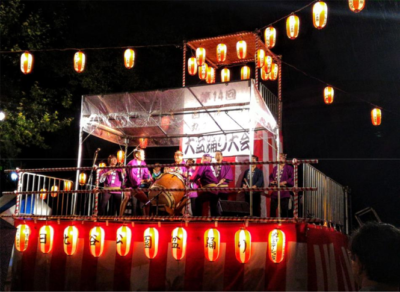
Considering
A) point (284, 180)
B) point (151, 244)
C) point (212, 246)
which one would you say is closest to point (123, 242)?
point (151, 244)

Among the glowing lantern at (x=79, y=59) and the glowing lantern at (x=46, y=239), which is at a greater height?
the glowing lantern at (x=79, y=59)

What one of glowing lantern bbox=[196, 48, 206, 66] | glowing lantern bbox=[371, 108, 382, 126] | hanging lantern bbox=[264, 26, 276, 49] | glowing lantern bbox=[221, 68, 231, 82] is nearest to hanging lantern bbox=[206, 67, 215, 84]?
glowing lantern bbox=[221, 68, 231, 82]

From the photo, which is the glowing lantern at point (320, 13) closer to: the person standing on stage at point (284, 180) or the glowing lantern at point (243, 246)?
the person standing on stage at point (284, 180)

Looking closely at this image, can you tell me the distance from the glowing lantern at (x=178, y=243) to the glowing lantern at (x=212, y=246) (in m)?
0.46

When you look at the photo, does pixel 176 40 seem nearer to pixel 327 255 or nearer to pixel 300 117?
pixel 300 117

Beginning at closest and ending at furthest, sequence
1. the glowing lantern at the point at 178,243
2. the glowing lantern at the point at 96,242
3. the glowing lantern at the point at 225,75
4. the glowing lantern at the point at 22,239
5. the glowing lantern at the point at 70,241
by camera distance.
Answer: the glowing lantern at the point at 178,243 < the glowing lantern at the point at 96,242 < the glowing lantern at the point at 70,241 < the glowing lantern at the point at 22,239 < the glowing lantern at the point at 225,75

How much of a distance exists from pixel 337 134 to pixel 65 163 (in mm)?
11643

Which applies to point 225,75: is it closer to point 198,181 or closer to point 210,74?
point 210,74

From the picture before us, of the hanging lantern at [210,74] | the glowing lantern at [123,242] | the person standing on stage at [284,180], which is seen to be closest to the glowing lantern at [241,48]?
the hanging lantern at [210,74]

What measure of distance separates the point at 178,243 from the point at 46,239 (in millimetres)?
3050

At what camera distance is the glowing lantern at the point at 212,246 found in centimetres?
830

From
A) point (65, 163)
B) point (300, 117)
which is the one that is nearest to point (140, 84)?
point (65, 163)

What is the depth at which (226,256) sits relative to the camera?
838 centimetres

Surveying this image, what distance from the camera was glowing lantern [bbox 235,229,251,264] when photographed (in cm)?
810
